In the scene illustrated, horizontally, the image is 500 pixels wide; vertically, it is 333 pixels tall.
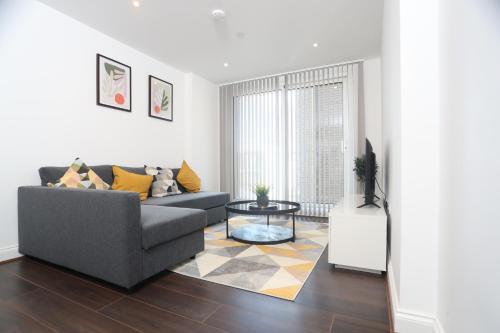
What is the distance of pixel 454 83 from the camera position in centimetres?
96

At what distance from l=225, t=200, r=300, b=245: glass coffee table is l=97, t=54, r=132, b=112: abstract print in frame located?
6.56 feet

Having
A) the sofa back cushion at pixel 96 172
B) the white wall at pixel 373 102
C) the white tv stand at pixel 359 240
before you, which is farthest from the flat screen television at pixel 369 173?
the sofa back cushion at pixel 96 172

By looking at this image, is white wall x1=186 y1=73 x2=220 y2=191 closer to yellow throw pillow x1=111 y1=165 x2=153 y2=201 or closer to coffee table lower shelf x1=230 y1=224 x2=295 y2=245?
yellow throw pillow x1=111 y1=165 x2=153 y2=201

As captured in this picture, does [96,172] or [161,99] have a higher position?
[161,99]

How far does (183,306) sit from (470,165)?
5.17 ft

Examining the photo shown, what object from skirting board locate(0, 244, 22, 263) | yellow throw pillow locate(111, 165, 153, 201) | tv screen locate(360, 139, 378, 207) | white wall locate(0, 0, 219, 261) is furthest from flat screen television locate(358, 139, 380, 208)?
skirting board locate(0, 244, 22, 263)

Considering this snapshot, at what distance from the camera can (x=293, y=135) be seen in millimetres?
4488

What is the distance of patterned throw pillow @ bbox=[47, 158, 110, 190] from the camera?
2201 mm

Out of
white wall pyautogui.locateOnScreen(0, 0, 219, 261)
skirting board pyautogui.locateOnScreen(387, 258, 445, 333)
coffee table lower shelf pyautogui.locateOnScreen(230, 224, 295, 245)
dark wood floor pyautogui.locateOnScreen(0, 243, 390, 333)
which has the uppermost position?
white wall pyautogui.locateOnScreen(0, 0, 219, 261)

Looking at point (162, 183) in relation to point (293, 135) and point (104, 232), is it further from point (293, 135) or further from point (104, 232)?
point (293, 135)

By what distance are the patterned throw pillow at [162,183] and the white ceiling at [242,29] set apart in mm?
1748

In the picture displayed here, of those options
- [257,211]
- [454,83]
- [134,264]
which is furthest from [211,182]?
[454,83]

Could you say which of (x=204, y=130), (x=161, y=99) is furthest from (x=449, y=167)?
(x=204, y=130)

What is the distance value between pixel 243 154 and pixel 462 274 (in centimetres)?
425
